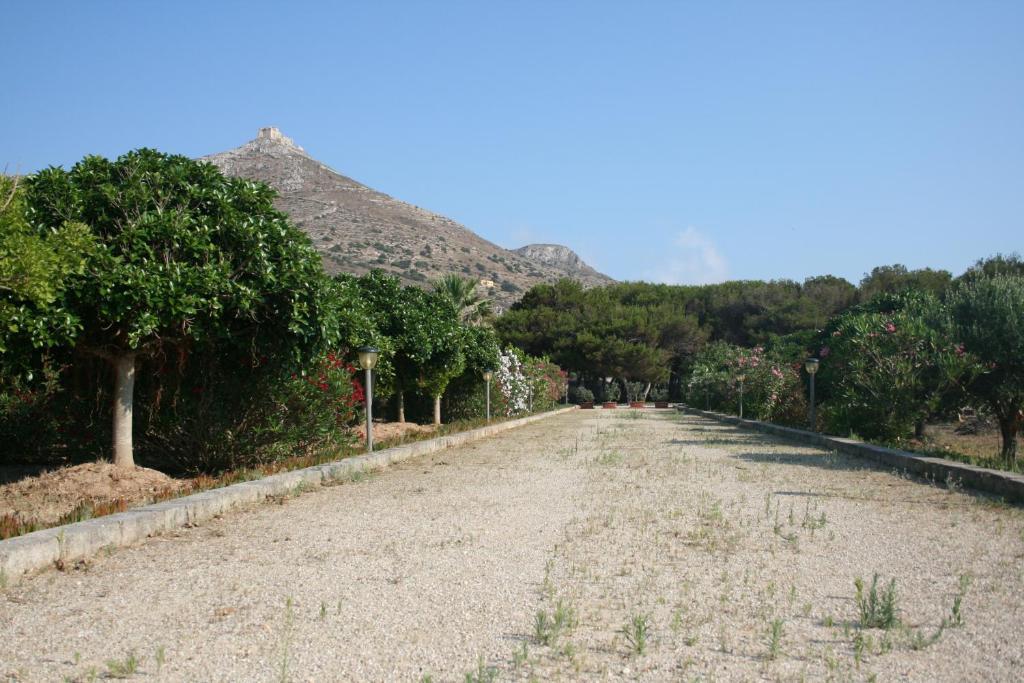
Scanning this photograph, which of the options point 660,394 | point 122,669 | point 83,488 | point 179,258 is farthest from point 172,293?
point 660,394

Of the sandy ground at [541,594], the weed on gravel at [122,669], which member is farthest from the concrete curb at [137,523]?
the weed on gravel at [122,669]

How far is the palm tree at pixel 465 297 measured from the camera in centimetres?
4203

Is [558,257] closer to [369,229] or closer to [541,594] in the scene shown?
[369,229]

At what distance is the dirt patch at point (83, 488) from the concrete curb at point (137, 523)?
0.86 meters

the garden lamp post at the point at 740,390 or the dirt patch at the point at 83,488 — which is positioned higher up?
the garden lamp post at the point at 740,390

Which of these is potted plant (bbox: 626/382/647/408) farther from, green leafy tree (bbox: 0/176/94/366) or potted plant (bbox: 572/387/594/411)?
green leafy tree (bbox: 0/176/94/366)

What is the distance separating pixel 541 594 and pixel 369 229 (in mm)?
86291

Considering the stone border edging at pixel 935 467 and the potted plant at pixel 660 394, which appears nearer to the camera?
the stone border edging at pixel 935 467

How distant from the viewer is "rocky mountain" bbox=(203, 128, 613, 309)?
79062mm

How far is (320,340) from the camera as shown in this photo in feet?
37.7

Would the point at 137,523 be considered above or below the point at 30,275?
below

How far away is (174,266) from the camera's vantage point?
9953 mm

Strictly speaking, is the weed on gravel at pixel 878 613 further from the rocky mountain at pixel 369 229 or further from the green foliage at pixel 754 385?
the rocky mountain at pixel 369 229

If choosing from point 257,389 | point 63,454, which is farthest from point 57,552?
point 63,454
